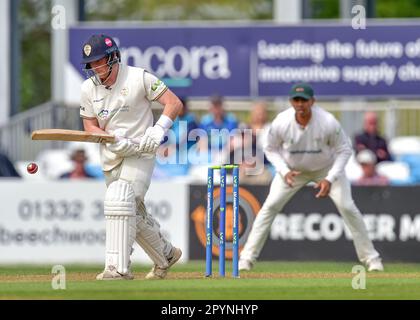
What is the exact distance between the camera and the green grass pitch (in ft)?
34.7

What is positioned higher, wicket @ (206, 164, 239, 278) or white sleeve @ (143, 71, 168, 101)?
white sleeve @ (143, 71, 168, 101)

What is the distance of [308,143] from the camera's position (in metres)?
14.4

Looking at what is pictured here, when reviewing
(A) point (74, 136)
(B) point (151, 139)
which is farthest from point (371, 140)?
(A) point (74, 136)

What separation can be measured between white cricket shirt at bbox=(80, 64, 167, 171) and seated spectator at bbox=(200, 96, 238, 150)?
634 centimetres

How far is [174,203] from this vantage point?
1758cm

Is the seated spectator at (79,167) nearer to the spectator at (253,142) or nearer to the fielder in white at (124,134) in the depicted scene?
the spectator at (253,142)

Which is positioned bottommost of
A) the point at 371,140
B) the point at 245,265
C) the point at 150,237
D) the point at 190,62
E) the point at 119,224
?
the point at 245,265

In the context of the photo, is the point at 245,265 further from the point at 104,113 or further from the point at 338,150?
the point at 104,113

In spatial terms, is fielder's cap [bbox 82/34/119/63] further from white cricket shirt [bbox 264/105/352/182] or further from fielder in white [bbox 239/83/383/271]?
white cricket shirt [bbox 264/105/352/182]

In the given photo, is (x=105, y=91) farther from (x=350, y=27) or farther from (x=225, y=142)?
(x=350, y=27)

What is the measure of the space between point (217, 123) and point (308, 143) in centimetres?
420

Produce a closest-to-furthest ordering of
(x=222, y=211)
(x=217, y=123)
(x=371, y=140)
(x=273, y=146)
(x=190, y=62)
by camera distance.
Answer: (x=222, y=211) < (x=273, y=146) < (x=217, y=123) < (x=371, y=140) < (x=190, y=62)

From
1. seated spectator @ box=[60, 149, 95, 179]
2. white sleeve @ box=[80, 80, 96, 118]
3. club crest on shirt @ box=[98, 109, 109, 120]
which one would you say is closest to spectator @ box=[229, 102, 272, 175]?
seated spectator @ box=[60, 149, 95, 179]

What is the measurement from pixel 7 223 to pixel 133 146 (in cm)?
620
